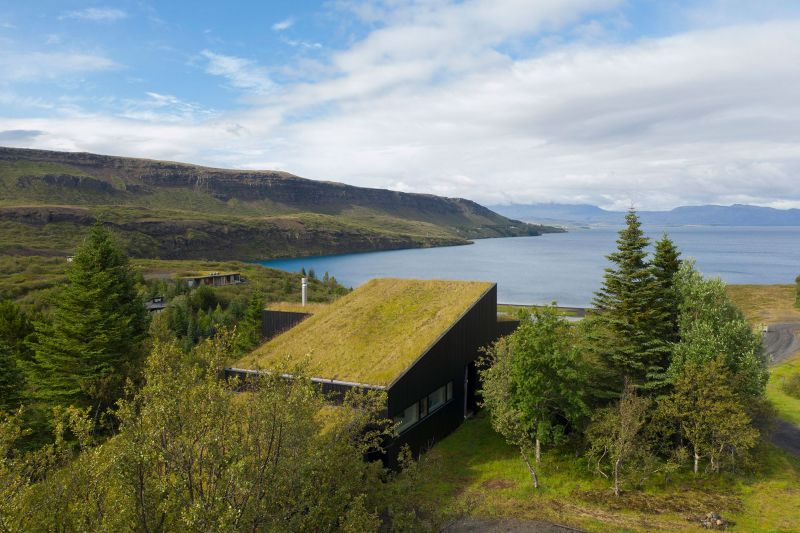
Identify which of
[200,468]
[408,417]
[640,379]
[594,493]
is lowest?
[594,493]

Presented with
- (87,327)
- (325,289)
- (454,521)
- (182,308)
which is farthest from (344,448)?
(325,289)

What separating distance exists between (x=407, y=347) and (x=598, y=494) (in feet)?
34.4

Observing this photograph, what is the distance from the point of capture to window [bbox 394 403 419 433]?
72.3 feet

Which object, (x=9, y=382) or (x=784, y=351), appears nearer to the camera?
(x=9, y=382)

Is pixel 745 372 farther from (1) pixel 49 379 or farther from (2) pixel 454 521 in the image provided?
(1) pixel 49 379

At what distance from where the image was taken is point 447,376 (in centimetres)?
2586

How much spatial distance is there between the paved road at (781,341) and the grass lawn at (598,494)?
121ft

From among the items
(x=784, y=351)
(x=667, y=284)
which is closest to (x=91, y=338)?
(x=667, y=284)

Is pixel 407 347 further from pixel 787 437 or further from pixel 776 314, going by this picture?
pixel 776 314

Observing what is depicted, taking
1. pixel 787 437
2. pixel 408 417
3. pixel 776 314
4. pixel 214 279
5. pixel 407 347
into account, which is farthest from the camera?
pixel 214 279

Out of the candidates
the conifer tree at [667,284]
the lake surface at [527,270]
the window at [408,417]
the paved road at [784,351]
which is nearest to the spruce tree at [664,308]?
A: the conifer tree at [667,284]

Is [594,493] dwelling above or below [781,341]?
above

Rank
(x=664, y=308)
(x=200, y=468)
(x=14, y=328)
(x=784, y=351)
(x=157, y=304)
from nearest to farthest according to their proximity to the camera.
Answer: (x=200, y=468), (x=664, y=308), (x=14, y=328), (x=784, y=351), (x=157, y=304)

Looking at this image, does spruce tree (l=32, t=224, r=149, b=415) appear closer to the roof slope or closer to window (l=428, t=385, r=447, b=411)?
the roof slope
